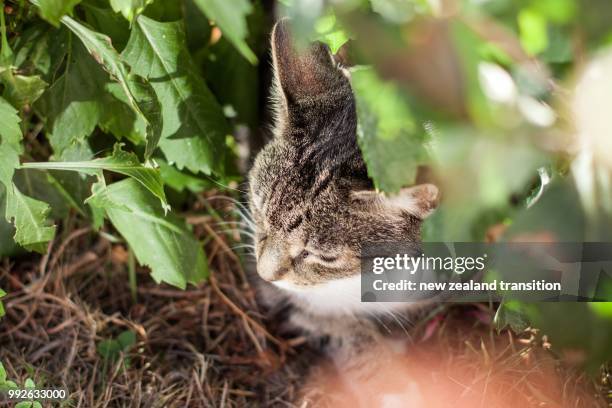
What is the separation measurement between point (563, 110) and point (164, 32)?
0.81 metres

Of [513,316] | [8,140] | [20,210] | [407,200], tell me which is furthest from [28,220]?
[513,316]

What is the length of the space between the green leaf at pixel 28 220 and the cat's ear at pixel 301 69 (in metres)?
0.56

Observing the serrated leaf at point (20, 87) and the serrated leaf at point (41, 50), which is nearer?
the serrated leaf at point (20, 87)

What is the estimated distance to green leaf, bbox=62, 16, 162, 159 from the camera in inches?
47.4

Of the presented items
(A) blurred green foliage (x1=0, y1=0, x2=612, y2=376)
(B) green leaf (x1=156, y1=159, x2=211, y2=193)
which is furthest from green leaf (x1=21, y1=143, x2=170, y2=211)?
(B) green leaf (x1=156, y1=159, x2=211, y2=193)

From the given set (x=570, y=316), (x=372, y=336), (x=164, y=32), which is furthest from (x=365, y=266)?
(x=164, y=32)

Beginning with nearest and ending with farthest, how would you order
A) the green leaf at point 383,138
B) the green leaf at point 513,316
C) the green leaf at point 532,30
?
the green leaf at point 532,30
the green leaf at point 383,138
the green leaf at point 513,316

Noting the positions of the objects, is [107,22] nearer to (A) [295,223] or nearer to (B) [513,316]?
(A) [295,223]

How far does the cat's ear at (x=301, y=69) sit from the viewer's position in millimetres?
1309

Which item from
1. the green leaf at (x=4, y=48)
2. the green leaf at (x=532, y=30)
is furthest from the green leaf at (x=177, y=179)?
the green leaf at (x=532, y=30)

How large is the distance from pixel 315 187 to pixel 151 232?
379 mm

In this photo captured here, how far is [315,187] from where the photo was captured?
134 cm

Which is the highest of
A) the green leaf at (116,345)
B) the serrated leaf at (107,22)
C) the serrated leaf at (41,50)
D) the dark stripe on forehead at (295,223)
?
the serrated leaf at (107,22)

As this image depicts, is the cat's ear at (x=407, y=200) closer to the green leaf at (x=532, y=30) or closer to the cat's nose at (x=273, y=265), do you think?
the cat's nose at (x=273, y=265)
